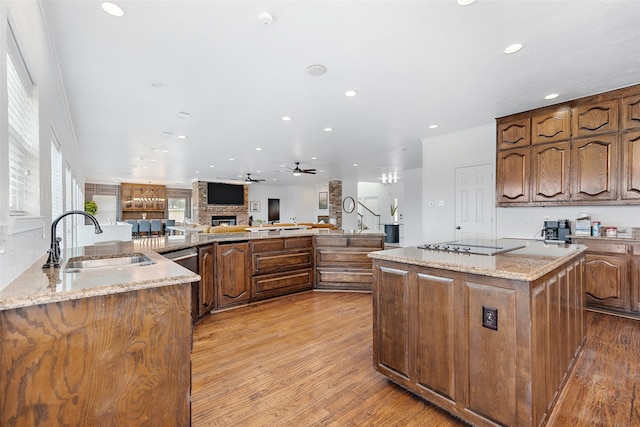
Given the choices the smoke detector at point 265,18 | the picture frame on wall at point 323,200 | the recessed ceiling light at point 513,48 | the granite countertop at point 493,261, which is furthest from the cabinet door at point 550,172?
the picture frame on wall at point 323,200

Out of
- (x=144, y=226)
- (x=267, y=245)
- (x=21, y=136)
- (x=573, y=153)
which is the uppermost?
(x=573, y=153)

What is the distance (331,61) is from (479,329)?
2.40 m

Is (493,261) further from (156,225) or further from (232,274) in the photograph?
(156,225)

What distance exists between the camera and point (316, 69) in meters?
2.79

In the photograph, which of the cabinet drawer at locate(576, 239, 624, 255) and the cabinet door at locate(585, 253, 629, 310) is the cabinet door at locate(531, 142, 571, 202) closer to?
the cabinet drawer at locate(576, 239, 624, 255)

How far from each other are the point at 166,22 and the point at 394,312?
2610 mm

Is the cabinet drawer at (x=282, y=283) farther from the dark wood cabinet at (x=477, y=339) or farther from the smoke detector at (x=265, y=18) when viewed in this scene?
the smoke detector at (x=265, y=18)

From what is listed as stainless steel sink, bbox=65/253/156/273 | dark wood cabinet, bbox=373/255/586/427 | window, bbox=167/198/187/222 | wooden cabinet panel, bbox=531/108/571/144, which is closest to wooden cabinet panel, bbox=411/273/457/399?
dark wood cabinet, bbox=373/255/586/427

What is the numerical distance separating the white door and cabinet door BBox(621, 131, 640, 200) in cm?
148

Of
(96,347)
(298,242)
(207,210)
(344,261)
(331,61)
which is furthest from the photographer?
(207,210)

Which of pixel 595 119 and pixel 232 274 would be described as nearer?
pixel 595 119

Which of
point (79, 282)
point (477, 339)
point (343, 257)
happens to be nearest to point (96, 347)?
point (79, 282)

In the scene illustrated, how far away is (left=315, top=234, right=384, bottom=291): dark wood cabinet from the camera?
14.1 feet

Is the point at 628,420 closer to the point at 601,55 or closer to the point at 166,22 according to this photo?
the point at 601,55
